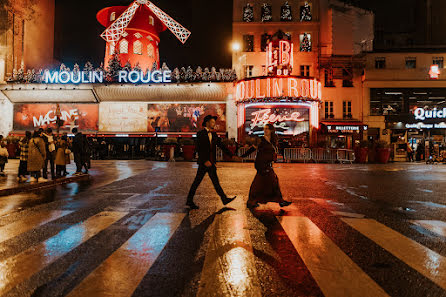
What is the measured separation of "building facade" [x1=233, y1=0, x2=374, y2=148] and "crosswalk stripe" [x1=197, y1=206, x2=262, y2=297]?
26066mm

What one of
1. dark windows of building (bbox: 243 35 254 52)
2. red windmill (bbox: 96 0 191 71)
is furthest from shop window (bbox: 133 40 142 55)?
dark windows of building (bbox: 243 35 254 52)

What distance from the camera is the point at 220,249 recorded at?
3.78m

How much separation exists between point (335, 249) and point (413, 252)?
892mm

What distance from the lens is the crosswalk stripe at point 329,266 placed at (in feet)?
8.94

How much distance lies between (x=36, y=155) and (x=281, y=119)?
20.9m

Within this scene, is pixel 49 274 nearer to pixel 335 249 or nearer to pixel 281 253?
pixel 281 253

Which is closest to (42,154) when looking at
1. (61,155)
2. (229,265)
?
(61,155)

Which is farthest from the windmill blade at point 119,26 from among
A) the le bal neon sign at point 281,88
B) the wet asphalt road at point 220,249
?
the wet asphalt road at point 220,249

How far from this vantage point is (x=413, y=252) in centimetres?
376

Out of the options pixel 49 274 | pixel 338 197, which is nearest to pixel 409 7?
pixel 338 197

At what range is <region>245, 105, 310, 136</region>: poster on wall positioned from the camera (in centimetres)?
2750

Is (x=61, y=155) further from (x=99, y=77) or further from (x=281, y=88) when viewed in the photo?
(x=99, y=77)

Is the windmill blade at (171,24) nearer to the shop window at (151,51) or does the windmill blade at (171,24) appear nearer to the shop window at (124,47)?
the shop window at (151,51)

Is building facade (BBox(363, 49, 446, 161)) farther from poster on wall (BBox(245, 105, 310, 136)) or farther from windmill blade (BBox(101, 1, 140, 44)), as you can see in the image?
windmill blade (BBox(101, 1, 140, 44))
